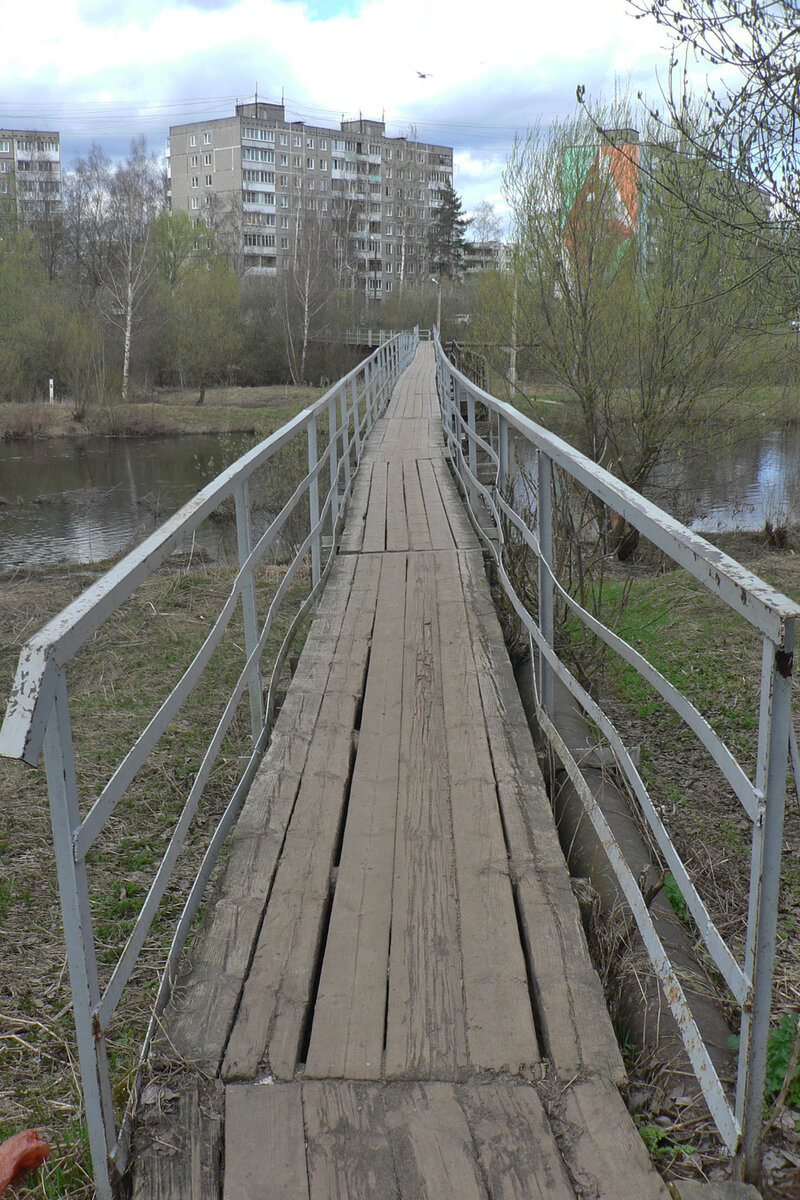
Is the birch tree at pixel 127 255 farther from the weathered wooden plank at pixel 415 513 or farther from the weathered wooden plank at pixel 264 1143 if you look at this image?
the weathered wooden plank at pixel 264 1143

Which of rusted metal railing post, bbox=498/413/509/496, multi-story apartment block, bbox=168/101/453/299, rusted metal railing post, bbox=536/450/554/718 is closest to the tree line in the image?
multi-story apartment block, bbox=168/101/453/299

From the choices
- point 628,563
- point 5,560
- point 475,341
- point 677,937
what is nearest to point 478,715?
point 677,937

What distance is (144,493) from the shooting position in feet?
69.6

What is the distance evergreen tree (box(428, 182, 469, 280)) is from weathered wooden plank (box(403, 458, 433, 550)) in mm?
64995

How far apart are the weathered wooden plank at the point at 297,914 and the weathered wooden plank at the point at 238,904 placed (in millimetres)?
30

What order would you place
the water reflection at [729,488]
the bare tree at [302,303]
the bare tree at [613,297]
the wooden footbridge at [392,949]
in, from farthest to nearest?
1. the bare tree at [302,303]
2. the water reflection at [729,488]
3. the bare tree at [613,297]
4. the wooden footbridge at [392,949]

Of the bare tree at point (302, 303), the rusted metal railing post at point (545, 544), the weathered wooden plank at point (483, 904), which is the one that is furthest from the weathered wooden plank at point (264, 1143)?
the bare tree at point (302, 303)

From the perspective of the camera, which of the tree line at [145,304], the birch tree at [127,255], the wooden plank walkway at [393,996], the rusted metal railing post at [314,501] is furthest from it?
the birch tree at [127,255]

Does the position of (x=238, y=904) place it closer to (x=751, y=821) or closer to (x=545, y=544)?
(x=751, y=821)

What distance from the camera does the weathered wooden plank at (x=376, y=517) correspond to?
655 cm

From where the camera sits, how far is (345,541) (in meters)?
6.69

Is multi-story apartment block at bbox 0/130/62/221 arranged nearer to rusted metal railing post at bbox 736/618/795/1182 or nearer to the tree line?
the tree line

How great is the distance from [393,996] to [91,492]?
67.8 ft

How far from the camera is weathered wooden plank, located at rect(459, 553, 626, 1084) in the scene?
198cm
